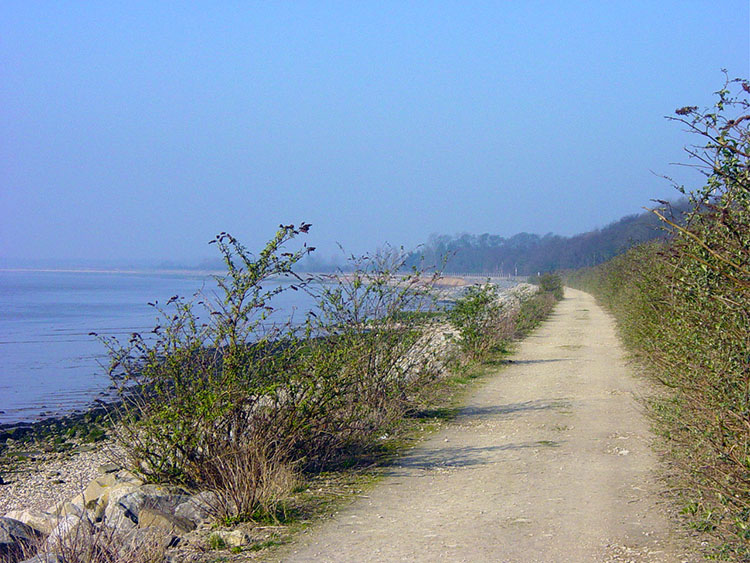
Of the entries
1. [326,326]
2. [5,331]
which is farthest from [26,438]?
[5,331]

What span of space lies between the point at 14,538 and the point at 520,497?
4.68 metres

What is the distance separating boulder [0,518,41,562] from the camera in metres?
6.50

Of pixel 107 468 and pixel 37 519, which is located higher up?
pixel 37 519

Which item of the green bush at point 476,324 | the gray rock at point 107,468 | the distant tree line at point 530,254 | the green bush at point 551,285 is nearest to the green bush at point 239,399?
the gray rock at point 107,468

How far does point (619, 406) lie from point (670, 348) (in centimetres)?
418

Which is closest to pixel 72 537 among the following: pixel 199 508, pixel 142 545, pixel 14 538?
pixel 142 545

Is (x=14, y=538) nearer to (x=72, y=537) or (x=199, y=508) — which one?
(x=199, y=508)

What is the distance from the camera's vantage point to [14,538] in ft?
23.0

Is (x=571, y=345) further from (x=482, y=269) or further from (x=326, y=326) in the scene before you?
(x=482, y=269)

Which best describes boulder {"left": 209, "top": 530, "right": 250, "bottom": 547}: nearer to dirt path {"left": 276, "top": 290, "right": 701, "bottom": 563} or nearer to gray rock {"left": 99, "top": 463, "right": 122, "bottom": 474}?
dirt path {"left": 276, "top": 290, "right": 701, "bottom": 563}

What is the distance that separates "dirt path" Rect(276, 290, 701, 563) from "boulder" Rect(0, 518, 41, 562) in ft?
8.20

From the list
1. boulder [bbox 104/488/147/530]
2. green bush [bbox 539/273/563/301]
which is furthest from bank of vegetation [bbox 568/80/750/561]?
green bush [bbox 539/273/563/301]

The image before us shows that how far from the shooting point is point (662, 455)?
8141mm

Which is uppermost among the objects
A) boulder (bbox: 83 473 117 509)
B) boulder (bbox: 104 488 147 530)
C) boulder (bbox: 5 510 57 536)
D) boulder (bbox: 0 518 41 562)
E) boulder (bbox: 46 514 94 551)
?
boulder (bbox: 46 514 94 551)
